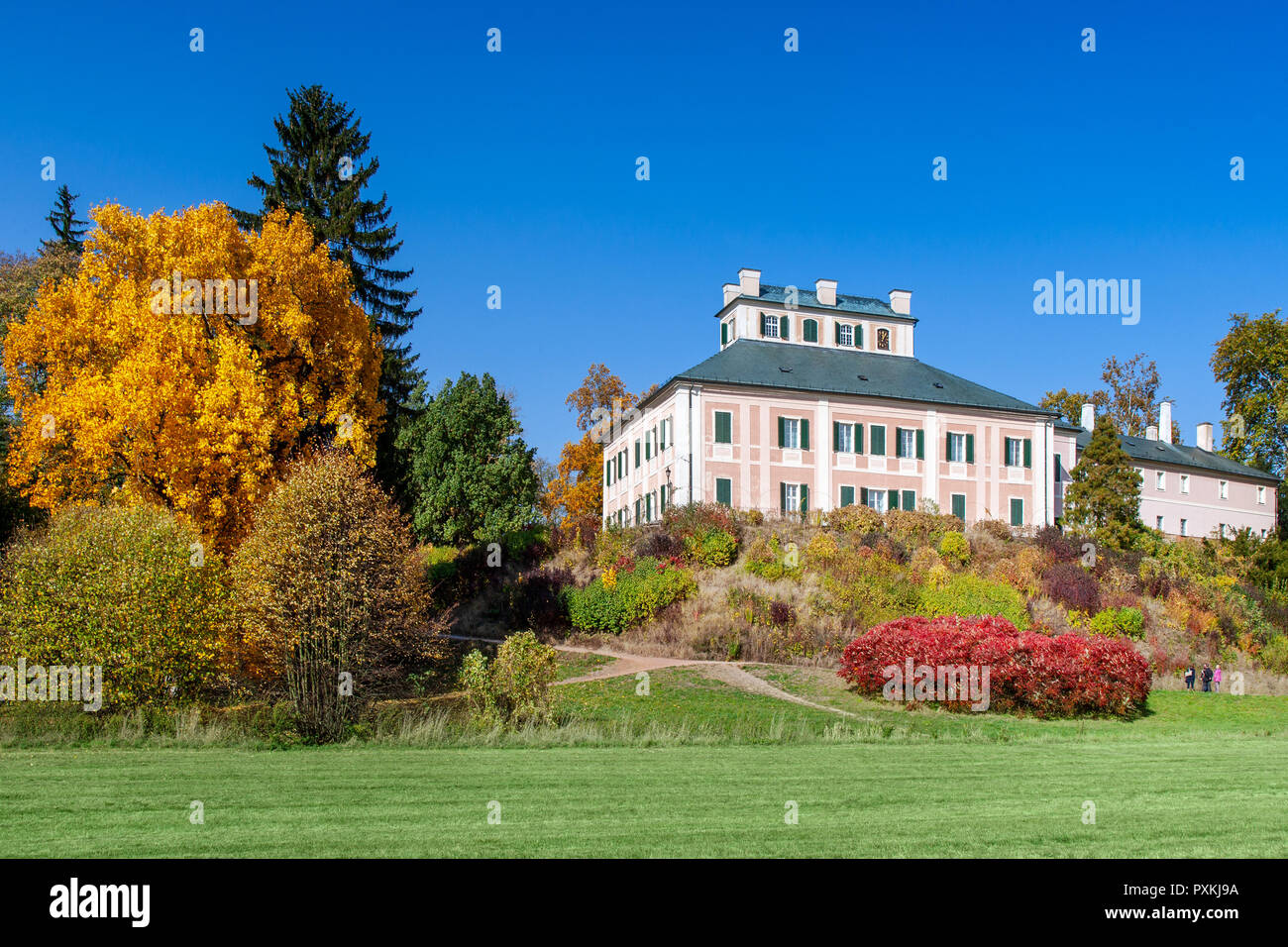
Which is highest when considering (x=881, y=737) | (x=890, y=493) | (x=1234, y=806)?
(x=890, y=493)

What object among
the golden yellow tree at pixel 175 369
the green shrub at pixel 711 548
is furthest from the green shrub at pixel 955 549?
the golden yellow tree at pixel 175 369

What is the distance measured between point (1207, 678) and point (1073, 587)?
576 centimetres

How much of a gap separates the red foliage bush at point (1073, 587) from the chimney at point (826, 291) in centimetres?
2186

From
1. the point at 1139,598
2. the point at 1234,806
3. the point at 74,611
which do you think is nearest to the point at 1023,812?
the point at 1234,806

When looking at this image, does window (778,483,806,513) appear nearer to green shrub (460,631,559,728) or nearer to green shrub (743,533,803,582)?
green shrub (743,533,803,582)

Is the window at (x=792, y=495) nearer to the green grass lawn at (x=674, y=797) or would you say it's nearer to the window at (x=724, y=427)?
the window at (x=724, y=427)

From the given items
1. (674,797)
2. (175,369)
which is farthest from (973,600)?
(674,797)

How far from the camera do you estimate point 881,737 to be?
66.7 ft

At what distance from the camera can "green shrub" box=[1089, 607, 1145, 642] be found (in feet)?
117

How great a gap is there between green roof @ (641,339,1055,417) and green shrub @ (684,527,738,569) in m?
10.2

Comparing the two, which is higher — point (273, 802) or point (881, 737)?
point (273, 802)
